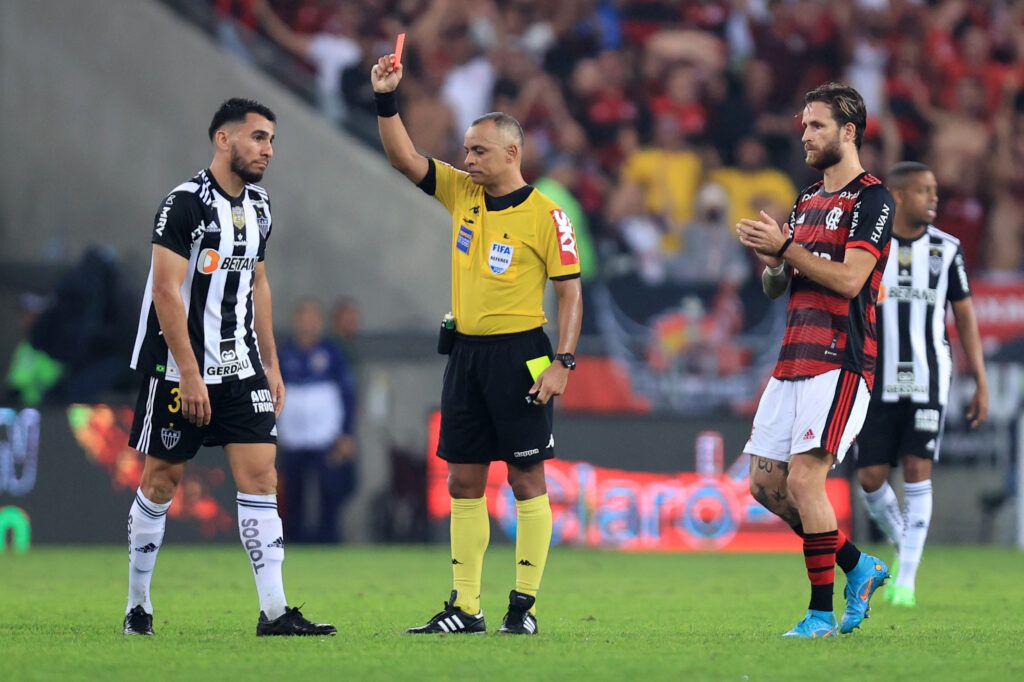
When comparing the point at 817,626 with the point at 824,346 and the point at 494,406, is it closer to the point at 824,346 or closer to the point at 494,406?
the point at 824,346

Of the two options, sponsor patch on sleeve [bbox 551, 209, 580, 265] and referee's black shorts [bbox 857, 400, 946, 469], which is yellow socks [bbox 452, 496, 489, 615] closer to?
sponsor patch on sleeve [bbox 551, 209, 580, 265]

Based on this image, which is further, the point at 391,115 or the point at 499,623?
the point at 499,623

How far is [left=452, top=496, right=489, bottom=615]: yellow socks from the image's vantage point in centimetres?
710

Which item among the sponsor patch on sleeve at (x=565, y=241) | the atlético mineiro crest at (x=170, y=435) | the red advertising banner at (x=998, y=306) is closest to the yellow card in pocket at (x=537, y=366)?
the sponsor patch on sleeve at (x=565, y=241)

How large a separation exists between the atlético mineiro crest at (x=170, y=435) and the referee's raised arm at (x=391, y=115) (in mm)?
1596

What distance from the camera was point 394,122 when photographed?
7.04 m

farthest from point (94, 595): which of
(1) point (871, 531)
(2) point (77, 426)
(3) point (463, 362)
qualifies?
(1) point (871, 531)

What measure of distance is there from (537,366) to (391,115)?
1365mm

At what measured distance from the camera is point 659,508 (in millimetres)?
14195

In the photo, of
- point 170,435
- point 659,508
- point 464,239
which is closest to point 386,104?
point 464,239

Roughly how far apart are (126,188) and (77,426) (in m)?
3.59

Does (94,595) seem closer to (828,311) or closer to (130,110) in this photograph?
(828,311)

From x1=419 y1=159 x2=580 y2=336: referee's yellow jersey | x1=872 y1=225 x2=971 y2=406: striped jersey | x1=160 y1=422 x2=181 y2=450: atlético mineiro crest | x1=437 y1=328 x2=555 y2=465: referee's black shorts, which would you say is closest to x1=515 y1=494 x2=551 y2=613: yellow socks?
x1=437 y1=328 x2=555 y2=465: referee's black shorts

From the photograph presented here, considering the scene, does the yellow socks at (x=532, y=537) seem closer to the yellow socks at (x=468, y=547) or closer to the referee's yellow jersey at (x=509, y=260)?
the yellow socks at (x=468, y=547)
